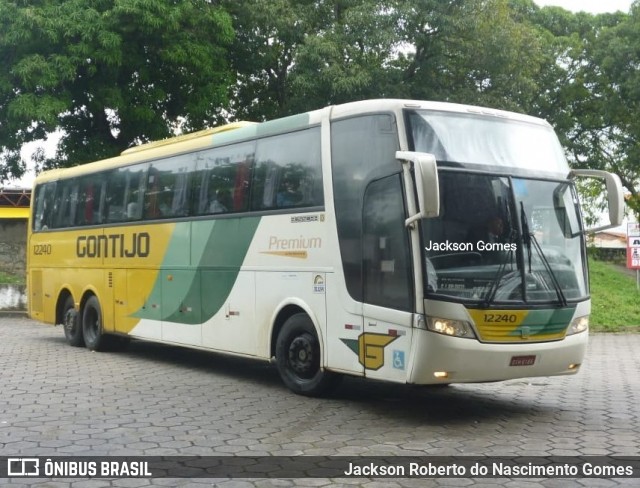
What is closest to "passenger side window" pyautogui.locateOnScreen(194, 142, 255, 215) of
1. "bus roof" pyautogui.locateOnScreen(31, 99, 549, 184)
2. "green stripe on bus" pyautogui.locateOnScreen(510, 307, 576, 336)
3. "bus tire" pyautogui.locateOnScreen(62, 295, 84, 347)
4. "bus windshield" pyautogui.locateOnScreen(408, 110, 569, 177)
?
"bus roof" pyautogui.locateOnScreen(31, 99, 549, 184)

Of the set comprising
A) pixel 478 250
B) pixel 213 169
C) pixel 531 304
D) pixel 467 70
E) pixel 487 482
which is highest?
pixel 467 70

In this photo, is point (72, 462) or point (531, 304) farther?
point (531, 304)

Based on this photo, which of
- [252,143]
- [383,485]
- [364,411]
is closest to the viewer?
[383,485]

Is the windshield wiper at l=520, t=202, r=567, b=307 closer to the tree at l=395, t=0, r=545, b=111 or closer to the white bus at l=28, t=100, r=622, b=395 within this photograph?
the white bus at l=28, t=100, r=622, b=395

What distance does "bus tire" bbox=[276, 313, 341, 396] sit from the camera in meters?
10.2

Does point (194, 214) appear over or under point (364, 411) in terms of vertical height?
over

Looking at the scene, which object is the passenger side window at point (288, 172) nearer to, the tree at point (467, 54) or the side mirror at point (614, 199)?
the side mirror at point (614, 199)

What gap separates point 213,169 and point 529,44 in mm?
14135

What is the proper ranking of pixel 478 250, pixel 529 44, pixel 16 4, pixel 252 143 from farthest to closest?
pixel 529 44 < pixel 16 4 < pixel 252 143 < pixel 478 250

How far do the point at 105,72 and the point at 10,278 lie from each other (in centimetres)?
785

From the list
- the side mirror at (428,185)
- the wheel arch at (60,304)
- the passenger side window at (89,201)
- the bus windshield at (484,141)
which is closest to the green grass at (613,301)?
the passenger side window at (89,201)

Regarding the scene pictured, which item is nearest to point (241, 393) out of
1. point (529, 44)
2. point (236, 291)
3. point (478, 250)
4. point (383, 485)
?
point (236, 291)

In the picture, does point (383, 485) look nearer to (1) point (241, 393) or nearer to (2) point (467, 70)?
(1) point (241, 393)

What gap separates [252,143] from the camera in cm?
1166
